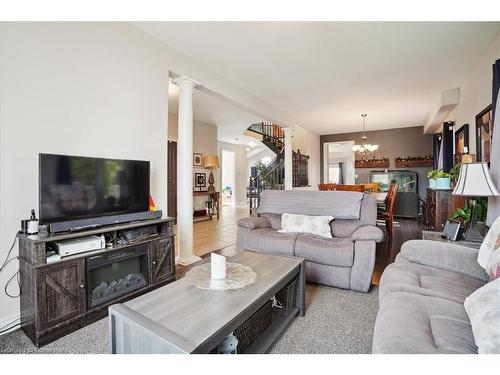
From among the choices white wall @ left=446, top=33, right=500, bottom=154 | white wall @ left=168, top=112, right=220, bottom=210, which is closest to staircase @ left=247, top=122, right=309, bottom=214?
white wall @ left=168, top=112, right=220, bottom=210

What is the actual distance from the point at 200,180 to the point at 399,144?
19.7 ft

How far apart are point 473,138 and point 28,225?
5.05m

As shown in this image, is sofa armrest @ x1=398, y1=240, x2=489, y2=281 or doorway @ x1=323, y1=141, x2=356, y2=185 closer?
sofa armrest @ x1=398, y1=240, x2=489, y2=281

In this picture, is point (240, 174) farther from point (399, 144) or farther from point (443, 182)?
point (443, 182)

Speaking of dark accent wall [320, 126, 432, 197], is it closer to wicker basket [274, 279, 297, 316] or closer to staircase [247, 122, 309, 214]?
staircase [247, 122, 309, 214]

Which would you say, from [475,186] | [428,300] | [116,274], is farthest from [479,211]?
[116,274]

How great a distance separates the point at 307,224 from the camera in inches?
115

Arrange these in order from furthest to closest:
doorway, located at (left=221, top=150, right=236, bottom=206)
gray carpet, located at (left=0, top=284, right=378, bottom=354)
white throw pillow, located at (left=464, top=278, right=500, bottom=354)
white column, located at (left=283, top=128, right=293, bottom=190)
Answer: doorway, located at (left=221, top=150, right=236, bottom=206) → white column, located at (left=283, top=128, right=293, bottom=190) → gray carpet, located at (left=0, top=284, right=378, bottom=354) → white throw pillow, located at (left=464, top=278, right=500, bottom=354)

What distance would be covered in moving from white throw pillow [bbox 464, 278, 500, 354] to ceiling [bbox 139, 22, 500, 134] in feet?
8.76

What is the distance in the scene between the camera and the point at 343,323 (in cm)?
186

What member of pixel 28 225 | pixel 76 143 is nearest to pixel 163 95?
pixel 76 143

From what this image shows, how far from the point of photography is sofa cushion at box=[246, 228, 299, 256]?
2.65 m
